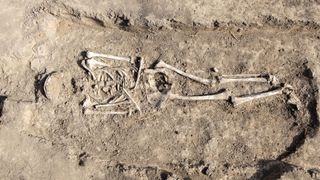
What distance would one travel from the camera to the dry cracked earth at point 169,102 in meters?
4.43

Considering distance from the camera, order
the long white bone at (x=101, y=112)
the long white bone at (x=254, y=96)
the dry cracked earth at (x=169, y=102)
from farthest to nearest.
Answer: the long white bone at (x=101, y=112) < the long white bone at (x=254, y=96) < the dry cracked earth at (x=169, y=102)

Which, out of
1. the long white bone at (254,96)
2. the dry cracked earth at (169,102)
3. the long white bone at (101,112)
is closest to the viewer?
the dry cracked earth at (169,102)

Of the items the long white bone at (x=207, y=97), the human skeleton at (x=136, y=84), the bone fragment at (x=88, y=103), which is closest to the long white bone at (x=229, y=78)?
the human skeleton at (x=136, y=84)

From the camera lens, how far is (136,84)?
4.70 meters

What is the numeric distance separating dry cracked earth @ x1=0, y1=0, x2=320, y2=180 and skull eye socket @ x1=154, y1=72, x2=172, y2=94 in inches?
4.0

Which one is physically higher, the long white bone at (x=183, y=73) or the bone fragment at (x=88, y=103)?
the long white bone at (x=183, y=73)

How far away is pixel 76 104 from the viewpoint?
4.79m

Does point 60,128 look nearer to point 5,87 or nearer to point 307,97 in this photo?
point 5,87

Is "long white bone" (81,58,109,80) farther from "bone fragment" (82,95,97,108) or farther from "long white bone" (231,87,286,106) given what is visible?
"long white bone" (231,87,286,106)

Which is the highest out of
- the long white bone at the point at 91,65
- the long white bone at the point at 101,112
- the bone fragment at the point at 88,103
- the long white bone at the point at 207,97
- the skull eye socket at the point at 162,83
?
the long white bone at the point at 91,65

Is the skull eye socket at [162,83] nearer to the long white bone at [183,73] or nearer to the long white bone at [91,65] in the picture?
the long white bone at [183,73]

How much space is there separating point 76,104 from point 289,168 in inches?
83.9

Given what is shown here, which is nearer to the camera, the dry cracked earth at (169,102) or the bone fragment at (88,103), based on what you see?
the dry cracked earth at (169,102)

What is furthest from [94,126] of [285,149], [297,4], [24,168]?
[297,4]
